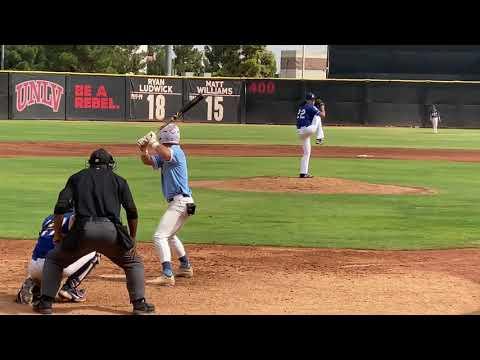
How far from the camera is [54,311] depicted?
9.04 metres

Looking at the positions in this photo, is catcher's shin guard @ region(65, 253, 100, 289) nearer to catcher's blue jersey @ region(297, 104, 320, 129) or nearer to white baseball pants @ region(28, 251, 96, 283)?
white baseball pants @ region(28, 251, 96, 283)

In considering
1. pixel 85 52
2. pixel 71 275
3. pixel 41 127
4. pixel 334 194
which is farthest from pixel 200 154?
pixel 85 52

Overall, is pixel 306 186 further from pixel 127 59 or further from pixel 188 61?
pixel 188 61

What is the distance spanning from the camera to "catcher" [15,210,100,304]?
916 cm

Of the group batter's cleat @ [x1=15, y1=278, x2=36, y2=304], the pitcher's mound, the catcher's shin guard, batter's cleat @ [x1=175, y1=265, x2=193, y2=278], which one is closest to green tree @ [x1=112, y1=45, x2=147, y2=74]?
the pitcher's mound

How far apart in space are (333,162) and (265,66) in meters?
46.7

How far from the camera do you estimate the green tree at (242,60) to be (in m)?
73.7

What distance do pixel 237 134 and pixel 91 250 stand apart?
116 ft

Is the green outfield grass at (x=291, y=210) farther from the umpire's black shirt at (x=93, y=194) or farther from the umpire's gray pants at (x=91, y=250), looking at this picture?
the umpire's black shirt at (x=93, y=194)

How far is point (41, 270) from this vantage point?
9133 millimetres

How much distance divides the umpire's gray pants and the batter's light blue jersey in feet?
6.51
